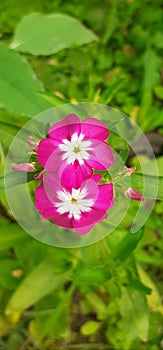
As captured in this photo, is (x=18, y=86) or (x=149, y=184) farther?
(x=18, y=86)

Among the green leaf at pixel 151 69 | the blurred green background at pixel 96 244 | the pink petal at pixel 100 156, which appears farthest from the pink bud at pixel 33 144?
the green leaf at pixel 151 69

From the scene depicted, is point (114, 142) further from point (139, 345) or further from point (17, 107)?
point (139, 345)

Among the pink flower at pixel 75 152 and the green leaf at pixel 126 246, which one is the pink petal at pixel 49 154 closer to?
the pink flower at pixel 75 152

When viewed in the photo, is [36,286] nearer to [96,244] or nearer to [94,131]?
[96,244]

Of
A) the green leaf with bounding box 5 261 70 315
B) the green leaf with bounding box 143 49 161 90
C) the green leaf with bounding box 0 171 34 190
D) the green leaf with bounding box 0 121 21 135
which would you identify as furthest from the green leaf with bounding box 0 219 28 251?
the green leaf with bounding box 143 49 161 90

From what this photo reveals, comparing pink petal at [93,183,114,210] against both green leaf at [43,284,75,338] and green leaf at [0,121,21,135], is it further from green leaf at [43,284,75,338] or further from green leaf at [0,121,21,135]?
green leaf at [43,284,75,338]

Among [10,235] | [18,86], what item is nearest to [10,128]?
[18,86]
